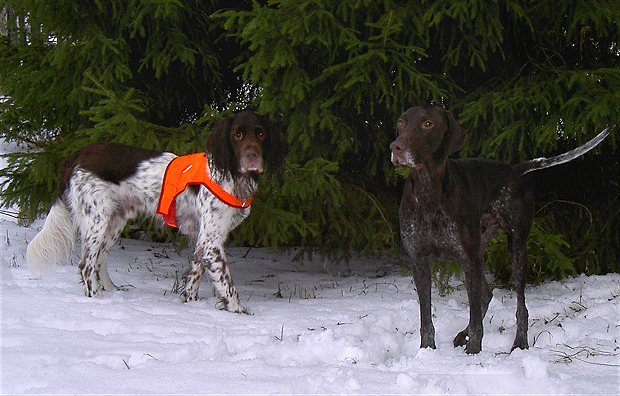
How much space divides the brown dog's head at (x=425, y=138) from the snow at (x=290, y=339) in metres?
1.01

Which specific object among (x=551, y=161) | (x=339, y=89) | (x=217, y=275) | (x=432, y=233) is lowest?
(x=217, y=275)

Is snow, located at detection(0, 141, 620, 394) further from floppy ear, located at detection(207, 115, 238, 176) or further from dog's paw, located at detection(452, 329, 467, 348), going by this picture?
floppy ear, located at detection(207, 115, 238, 176)

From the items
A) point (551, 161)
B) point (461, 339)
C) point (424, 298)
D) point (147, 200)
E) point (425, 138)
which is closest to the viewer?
point (425, 138)

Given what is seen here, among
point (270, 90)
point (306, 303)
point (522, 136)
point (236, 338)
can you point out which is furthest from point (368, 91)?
point (236, 338)

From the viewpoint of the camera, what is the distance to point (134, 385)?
285 cm

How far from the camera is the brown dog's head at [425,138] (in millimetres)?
3230

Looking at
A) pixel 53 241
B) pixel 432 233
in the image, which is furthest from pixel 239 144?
pixel 432 233

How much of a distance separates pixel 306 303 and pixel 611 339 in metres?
2.11

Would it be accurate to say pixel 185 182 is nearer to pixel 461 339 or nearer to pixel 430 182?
pixel 430 182

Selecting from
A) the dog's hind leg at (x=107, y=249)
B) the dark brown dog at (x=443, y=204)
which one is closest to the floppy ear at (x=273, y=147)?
the dog's hind leg at (x=107, y=249)

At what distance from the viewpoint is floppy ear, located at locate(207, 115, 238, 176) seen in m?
4.69

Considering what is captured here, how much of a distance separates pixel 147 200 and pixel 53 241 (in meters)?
0.77

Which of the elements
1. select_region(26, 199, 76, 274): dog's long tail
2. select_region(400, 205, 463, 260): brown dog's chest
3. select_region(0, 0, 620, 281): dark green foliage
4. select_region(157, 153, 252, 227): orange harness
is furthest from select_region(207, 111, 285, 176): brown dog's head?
select_region(400, 205, 463, 260): brown dog's chest

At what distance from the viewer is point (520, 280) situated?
3.83 m
